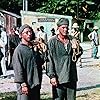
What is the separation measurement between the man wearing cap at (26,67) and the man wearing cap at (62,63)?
39 centimetres

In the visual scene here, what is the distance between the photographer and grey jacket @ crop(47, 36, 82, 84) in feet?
22.0

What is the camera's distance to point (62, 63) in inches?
266

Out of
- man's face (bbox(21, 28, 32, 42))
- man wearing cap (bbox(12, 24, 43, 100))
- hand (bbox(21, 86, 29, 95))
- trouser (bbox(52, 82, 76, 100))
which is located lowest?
trouser (bbox(52, 82, 76, 100))

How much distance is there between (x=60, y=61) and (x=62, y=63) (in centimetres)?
5

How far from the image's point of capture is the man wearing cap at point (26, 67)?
618cm

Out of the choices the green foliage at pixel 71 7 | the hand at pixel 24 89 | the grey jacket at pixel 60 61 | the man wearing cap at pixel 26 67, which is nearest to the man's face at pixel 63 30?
the grey jacket at pixel 60 61

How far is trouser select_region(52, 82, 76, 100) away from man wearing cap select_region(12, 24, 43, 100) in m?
0.46

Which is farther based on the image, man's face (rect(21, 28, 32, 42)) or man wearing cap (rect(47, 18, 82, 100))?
man wearing cap (rect(47, 18, 82, 100))

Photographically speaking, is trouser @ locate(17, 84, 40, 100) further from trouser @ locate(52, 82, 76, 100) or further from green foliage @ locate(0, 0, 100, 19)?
green foliage @ locate(0, 0, 100, 19)

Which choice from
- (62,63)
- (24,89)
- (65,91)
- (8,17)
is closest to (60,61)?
(62,63)

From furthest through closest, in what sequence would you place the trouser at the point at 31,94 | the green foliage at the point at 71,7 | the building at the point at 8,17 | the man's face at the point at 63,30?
the green foliage at the point at 71,7 < the building at the point at 8,17 < the man's face at the point at 63,30 < the trouser at the point at 31,94

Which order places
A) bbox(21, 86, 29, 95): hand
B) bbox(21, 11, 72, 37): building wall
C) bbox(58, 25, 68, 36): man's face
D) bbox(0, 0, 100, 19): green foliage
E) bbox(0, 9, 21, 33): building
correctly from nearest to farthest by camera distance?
1. bbox(21, 86, 29, 95): hand
2. bbox(58, 25, 68, 36): man's face
3. bbox(21, 11, 72, 37): building wall
4. bbox(0, 9, 21, 33): building
5. bbox(0, 0, 100, 19): green foliage

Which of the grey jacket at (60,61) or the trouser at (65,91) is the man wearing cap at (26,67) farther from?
the trouser at (65,91)

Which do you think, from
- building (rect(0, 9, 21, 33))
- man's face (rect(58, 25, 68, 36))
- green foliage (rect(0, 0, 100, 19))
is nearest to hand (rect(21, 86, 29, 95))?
man's face (rect(58, 25, 68, 36))
